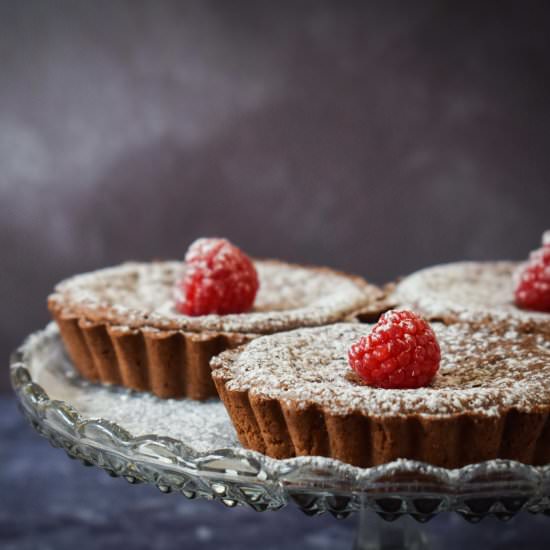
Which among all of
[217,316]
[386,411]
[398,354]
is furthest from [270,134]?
[386,411]

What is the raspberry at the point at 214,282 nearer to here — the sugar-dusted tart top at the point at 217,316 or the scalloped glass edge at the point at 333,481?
the sugar-dusted tart top at the point at 217,316

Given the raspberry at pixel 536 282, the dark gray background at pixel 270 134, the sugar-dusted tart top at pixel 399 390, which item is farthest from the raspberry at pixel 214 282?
the dark gray background at pixel 270 134

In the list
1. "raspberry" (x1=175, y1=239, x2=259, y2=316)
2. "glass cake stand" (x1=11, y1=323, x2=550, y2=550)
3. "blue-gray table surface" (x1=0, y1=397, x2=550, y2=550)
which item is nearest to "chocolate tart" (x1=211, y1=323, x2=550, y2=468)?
"glass cake stand" (x1=11, y1=323, x2=550, y2=550)

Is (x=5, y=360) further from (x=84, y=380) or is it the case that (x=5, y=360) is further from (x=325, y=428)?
(x=325, y=428)

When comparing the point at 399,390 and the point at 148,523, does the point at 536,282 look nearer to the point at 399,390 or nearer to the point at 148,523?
the point at 399,390

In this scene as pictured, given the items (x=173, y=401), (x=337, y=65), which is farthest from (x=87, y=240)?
(x=173, y=401)
